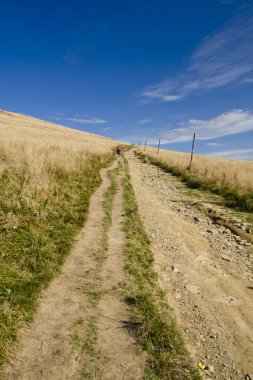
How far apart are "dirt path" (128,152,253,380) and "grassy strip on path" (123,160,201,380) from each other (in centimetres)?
26

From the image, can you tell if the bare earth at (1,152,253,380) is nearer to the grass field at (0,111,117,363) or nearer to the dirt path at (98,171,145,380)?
the dirt path at (98,171,145,380)

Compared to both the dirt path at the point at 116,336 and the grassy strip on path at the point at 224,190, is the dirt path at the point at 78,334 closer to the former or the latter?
the dirt path at the point at 116,336

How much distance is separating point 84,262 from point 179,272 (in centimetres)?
208

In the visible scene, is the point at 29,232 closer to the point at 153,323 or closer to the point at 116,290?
the point at 116,290

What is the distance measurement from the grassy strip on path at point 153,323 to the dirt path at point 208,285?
256 mm

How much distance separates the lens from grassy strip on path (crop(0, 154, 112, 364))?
3.86 meters

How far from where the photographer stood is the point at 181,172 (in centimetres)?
2142

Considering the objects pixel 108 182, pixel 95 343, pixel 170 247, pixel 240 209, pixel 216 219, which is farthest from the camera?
pixel 108 182

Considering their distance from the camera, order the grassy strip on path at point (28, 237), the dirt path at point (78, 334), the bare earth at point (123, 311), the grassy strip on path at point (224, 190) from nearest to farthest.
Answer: the dirt path at point (78, 334) → the bare earth at point (123, 311) → the grassy strip on path at point (28, 237) → the grassy strip on path at point (224, 190)

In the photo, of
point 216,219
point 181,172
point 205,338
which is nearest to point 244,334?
point 205,338

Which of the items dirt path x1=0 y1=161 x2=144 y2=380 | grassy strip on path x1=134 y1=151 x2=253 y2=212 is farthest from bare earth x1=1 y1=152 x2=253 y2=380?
grassy strip on path x1=134 y1=151 x2=253 y2=212

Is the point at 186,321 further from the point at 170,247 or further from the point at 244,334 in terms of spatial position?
the point at 170,247

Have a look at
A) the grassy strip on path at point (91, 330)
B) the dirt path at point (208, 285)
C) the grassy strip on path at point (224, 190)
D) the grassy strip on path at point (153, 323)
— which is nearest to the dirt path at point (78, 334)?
the grassy strip on path at point (91, 330)

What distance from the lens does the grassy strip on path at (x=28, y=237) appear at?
12.6ft
